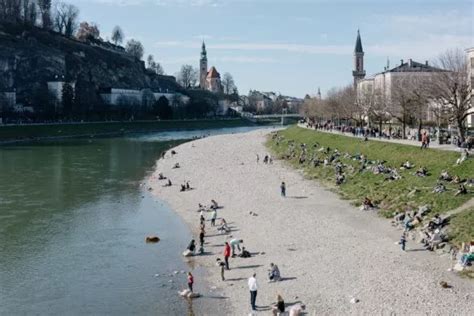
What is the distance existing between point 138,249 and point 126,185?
759 inches

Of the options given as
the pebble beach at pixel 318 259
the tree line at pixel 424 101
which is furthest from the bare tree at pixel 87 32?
the pebble beach at pixel 318 259

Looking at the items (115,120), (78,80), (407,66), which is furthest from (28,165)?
(78,80)

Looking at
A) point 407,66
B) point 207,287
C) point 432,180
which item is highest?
point 407,66

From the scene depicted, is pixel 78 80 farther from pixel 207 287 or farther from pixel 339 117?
pixel 207 287

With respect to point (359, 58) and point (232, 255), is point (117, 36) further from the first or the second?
point (232, 255)

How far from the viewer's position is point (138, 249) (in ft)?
81.9

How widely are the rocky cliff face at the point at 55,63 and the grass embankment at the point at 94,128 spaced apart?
18.4 m

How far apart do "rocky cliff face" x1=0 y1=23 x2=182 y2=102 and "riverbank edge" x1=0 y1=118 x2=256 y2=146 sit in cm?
1854

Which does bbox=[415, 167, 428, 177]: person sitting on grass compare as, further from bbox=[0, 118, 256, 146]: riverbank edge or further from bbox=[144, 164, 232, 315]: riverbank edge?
bbox=[0, 118, 256, 146]: riverbank edge

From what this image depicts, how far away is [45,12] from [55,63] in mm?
31678

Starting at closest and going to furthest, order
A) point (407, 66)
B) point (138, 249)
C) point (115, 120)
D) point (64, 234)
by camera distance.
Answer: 1. point (138, 249)
2. point (64, 234)
3. point (407, 66)
4. point (115, 120)

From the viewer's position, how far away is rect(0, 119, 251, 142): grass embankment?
90.2 m

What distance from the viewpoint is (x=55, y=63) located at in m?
133

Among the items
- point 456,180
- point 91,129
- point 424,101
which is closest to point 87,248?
point 456,180
